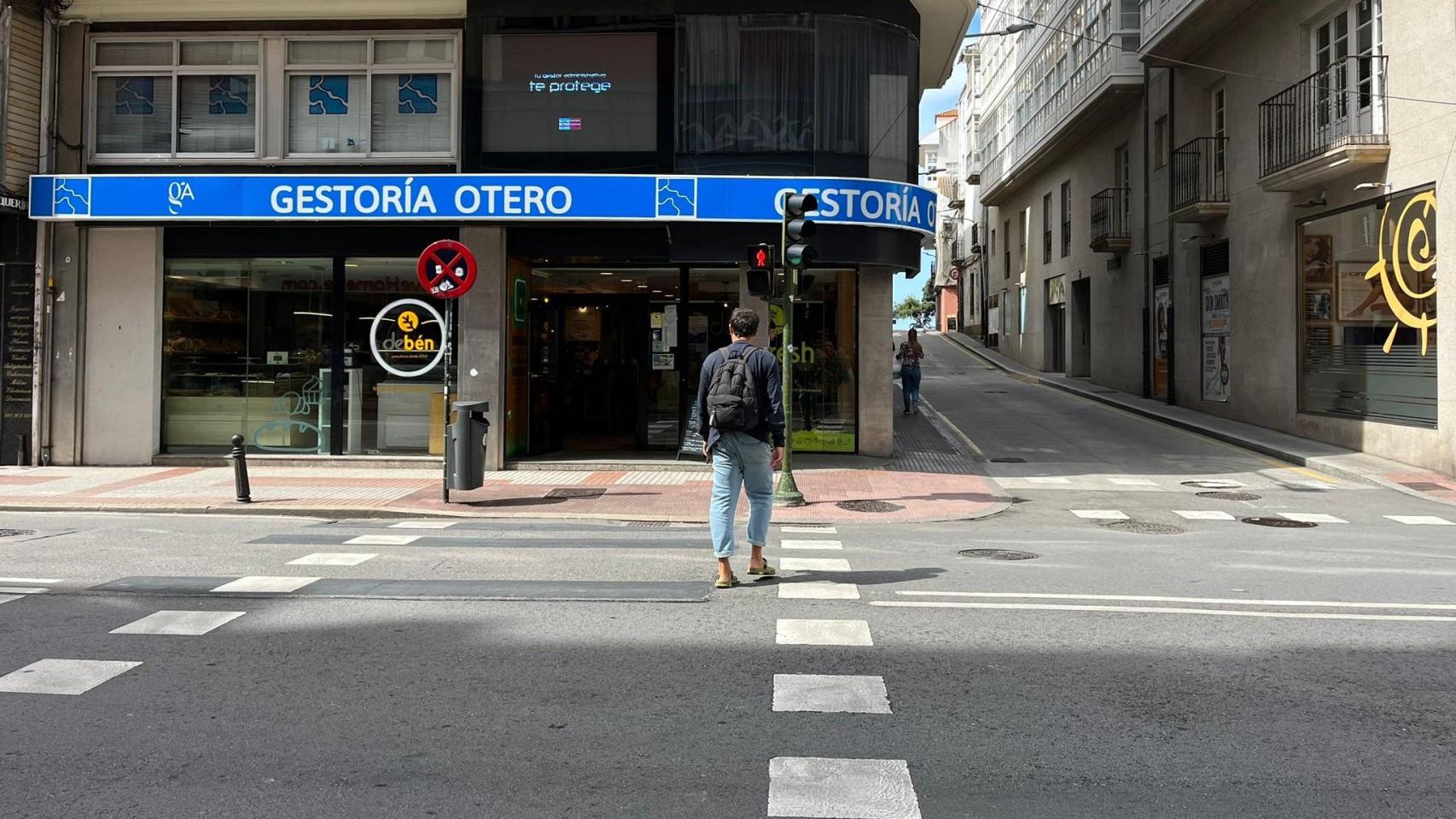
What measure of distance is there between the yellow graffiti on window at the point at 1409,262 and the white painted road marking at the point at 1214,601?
9.97 meters

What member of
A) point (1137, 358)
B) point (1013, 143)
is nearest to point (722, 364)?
point (1137, 358)

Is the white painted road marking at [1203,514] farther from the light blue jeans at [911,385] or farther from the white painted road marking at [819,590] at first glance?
the light blue jeans at [911,385]

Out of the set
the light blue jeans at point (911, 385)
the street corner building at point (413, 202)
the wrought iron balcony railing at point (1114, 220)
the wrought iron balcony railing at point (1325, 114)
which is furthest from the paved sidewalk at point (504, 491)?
the wrought iron balcony railing at point (1114, 220)

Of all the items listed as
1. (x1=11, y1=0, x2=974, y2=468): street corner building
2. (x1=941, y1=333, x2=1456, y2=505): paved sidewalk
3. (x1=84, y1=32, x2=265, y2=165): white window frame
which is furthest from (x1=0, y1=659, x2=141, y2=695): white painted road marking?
(x1=941, y1=333, x2=1456, y2=505): paved sidewalk

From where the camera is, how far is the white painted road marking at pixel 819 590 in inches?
284

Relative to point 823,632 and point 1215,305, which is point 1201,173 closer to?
point 1215,305

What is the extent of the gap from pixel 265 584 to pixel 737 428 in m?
3.51

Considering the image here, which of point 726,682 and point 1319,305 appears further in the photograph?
point 1319,305

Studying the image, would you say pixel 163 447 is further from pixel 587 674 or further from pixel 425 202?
pixel 587 674

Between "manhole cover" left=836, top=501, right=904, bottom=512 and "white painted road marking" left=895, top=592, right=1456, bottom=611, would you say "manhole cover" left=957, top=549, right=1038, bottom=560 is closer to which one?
"white painted road marking" left=895, top=592, right=1456, bottom=611

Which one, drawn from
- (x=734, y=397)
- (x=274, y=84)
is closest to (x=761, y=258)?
(x=734, y=397)

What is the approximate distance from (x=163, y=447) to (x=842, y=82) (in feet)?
37.2

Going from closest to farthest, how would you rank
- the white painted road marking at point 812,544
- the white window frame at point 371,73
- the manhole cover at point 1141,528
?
the white painted road marking at point 812,544 < the manhole cover at point 1141,528 < the white window frame at point 371,73

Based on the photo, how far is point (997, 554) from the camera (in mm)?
9297
